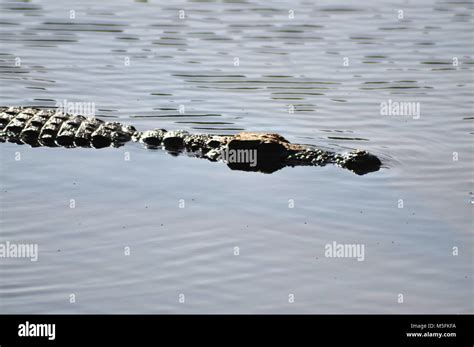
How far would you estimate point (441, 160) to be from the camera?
15.3 metres

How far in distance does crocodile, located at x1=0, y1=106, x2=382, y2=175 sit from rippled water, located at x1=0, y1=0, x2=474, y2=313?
10.0 inches

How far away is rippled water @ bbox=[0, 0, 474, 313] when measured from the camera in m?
11.4

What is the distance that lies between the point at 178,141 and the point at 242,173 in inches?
57.4

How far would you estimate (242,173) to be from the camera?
48.3 ft

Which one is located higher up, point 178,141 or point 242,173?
point 178,141

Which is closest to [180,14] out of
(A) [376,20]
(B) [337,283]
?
(A) [376,20]

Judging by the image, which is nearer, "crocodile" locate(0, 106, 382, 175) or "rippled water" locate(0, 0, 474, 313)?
"rippled water" locate(0, 0, 474, 313)

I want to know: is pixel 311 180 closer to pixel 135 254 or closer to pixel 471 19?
pixel 135 254

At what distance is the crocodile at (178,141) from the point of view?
14.9 metres

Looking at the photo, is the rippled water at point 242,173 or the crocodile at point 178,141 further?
the crocodile at point 178,141

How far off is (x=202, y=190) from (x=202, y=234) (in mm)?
1502

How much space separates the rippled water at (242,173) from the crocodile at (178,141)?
0.25m

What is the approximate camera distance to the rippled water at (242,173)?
1138cm

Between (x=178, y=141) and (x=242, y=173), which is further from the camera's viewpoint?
(x=178, y=141)
